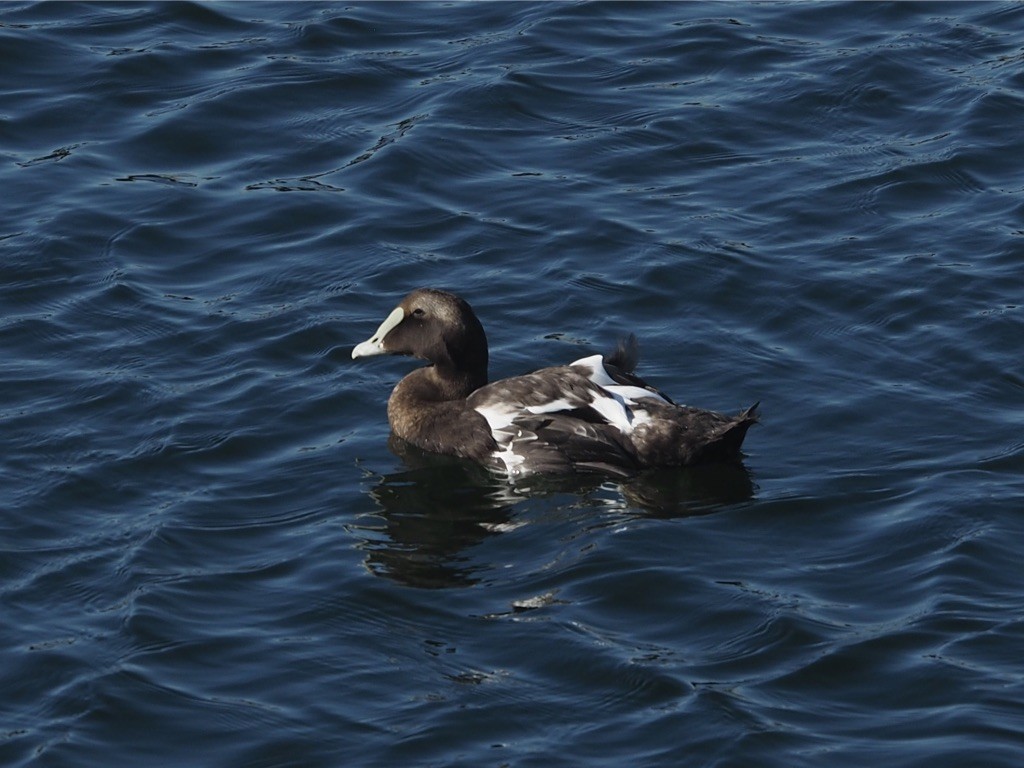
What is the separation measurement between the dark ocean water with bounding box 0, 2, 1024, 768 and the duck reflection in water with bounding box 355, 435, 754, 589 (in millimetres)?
31

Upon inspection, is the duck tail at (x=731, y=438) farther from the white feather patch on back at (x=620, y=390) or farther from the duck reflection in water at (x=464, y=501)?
the white feather patch on back at (x=620, y=390)

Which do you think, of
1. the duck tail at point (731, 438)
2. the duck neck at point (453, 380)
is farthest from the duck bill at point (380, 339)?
the duck tail at point (731, 438)

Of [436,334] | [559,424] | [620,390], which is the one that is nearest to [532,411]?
[559,424]

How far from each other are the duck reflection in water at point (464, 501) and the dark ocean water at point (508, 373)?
3cm

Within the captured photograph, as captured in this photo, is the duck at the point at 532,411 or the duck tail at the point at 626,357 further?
the duck tail at the point at 626,357

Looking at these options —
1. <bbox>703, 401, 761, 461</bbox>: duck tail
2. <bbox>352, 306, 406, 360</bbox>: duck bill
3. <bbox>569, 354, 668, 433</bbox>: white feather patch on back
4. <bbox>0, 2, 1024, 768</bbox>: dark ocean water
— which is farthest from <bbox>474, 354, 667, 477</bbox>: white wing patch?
<bbox>352, 306, 406, 360</bbox>: duck bill

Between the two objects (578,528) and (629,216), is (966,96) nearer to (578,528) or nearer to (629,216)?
(629,216)

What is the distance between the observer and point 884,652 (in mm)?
8289

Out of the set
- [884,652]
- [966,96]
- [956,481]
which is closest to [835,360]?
[956,481]

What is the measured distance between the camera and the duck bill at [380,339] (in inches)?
427

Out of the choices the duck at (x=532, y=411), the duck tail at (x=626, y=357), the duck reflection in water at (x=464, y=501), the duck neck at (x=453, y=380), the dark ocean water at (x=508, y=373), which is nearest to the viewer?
the dark ocean water at (x=508, y=373)

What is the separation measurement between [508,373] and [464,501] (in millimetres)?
1474

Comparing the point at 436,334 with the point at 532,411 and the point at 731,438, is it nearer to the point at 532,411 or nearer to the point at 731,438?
the point at 532,411

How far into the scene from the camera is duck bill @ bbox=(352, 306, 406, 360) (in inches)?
427
